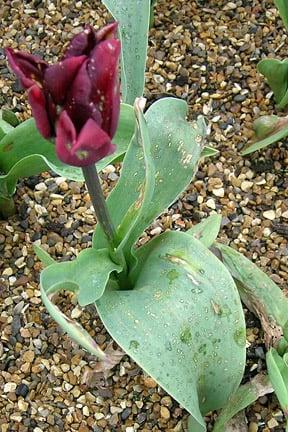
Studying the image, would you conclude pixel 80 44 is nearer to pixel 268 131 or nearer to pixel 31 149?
pixel 31 149

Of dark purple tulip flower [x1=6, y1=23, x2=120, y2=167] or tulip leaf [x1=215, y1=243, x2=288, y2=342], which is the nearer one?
dark purple tulip flower [x1=6, y1=23, x2=120, y2=167]

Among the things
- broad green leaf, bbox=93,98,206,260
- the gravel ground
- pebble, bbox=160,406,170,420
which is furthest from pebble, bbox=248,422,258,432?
broad green leaf, bbox=93,98,206,260

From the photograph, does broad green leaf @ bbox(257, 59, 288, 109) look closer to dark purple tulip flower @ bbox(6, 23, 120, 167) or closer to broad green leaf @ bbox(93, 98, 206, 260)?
broad green leaf @ bbox(93, 98, 206, 260)

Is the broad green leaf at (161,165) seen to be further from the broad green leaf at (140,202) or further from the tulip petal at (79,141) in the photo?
the tulip petal at (79,141)

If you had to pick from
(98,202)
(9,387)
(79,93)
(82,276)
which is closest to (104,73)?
(79,93)

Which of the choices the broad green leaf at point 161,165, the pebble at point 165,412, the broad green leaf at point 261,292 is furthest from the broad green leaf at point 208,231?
the pebble at point 165,412

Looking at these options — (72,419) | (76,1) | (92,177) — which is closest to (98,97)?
(92,177)
